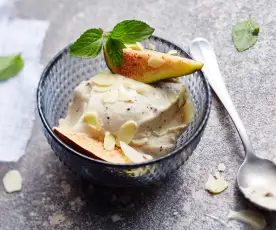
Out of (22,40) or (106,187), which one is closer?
(106,187)

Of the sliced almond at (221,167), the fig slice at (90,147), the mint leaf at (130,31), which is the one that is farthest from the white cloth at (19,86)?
the sliced almond at (221,167)

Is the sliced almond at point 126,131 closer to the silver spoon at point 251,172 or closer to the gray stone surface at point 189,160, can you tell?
the gray stone surface at point 189,160

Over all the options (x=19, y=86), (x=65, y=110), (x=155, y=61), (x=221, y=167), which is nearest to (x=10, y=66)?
(x=19, y=86)

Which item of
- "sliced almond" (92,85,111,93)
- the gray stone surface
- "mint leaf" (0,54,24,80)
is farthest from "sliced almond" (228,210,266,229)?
"mint leaf" (0,54,24,80)

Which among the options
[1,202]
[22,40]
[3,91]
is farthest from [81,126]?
[22,40]

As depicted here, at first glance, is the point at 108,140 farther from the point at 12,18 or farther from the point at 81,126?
the point at 12,18

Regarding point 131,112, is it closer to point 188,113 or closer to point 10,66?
point 188,113
